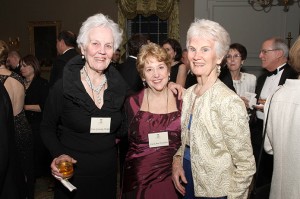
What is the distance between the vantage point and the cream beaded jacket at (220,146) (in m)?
1.74

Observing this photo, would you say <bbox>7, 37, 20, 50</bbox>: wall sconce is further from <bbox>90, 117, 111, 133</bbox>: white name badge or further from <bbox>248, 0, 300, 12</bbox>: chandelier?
<bbox>90, 117, 111, 133</bbox>: white name badge

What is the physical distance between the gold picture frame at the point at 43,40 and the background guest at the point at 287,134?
9.64 metres

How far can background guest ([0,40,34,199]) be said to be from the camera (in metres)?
2.94

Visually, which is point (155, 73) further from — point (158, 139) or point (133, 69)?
point (133, 69)

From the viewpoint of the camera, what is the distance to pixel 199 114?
189 centimetres

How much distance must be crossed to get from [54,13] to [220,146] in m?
9.83

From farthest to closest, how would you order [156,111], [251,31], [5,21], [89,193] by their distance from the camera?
[5,21] < [251,31] < [156,111] < [89,193]

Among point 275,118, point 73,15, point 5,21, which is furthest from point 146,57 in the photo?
point 5,21

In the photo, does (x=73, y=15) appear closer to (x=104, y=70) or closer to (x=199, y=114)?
(x=104, y=70)

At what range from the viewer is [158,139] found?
7.56 ft

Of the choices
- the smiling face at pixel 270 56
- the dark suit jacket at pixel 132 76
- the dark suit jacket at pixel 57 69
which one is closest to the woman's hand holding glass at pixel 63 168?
the dark suit jacket at pixel 132 76

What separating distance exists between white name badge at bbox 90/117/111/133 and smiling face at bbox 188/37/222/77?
743 millimetres

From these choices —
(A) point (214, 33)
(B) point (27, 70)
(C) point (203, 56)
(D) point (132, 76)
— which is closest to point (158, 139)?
(C) point (203, 56)

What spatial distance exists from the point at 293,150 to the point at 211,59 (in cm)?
75
